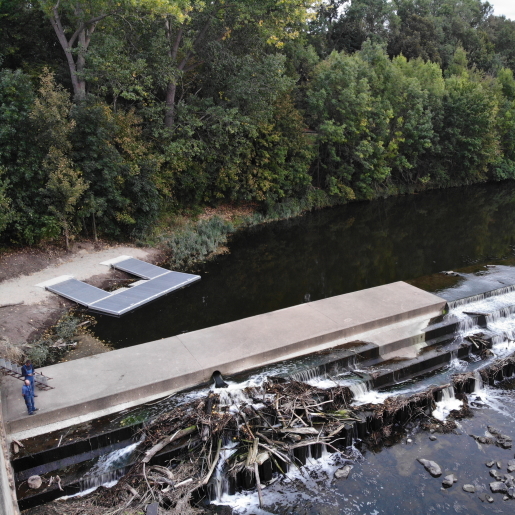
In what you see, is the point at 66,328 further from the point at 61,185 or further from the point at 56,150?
the point at 56,150

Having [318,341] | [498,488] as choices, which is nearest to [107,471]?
[318,341]

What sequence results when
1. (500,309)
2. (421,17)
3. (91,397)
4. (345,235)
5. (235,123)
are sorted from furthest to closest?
(421,17) → (345,235) → (235,123) → (500,309) → (91,397)


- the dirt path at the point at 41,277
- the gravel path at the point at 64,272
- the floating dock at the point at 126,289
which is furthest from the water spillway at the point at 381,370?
the gravel path at the point at 64,272

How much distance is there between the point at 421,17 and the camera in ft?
145

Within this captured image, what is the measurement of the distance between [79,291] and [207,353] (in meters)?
6.07

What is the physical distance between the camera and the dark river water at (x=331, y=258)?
14.7 m

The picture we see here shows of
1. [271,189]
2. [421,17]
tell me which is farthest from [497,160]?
[271,189]

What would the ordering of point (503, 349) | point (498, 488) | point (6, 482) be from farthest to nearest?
point (503, 349) < point (498, 488) < point (6, 482)

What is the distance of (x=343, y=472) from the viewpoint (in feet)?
28.5

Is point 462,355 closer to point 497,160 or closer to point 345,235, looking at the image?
point 345,235

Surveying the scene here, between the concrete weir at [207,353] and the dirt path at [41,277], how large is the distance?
3480 millimetres

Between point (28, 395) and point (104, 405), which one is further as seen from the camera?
point (104, 405)

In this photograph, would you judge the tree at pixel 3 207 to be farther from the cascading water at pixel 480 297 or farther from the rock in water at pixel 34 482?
the cascading water at pixel 480 297

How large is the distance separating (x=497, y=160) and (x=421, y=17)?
56.2ft
